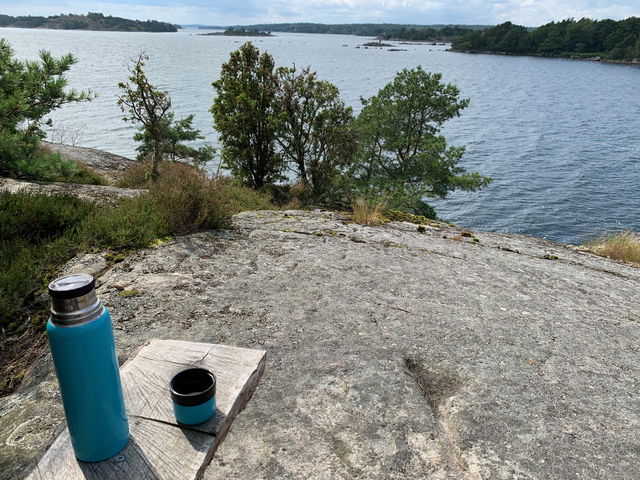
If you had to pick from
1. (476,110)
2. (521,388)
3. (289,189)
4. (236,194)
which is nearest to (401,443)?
(521,388)

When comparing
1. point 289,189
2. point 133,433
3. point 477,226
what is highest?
point 133,433

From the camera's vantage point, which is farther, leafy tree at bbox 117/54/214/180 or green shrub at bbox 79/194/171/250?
leafy tree at bbox 117/54/214/180

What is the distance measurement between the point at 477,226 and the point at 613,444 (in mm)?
20935

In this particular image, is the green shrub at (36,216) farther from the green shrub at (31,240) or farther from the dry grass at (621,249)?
the dry grass at (621,249)

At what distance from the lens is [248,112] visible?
16.1 m

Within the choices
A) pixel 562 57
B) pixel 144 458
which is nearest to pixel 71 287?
pixel 144 458

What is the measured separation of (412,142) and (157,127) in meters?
13.0

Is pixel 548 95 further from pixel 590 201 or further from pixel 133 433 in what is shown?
pixel 133 433

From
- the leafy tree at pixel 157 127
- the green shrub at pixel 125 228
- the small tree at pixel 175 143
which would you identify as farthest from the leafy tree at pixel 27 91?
the small tree at pixel 175 143

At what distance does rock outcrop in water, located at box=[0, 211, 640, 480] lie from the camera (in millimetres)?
2475

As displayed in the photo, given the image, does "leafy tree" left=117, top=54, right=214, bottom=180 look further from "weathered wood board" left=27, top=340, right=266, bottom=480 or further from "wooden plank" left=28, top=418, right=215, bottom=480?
"wooden plank" left=28, top=418, right=215, bottom=480

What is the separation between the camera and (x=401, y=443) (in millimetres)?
2559

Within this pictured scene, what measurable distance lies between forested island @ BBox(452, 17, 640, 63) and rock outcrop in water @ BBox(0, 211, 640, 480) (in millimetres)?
136131

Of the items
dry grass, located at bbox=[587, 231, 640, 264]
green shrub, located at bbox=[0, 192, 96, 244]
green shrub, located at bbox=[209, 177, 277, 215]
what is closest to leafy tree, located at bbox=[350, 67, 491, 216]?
green shrub, located at bbox=[209, 177, 277, 215]
